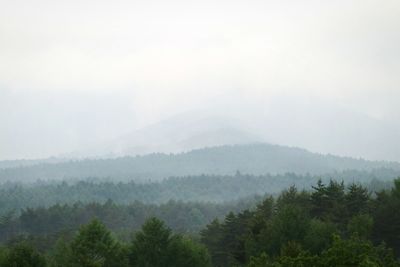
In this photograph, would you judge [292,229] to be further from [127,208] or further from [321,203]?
[127,208]

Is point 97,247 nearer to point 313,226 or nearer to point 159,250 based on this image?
point 159,250

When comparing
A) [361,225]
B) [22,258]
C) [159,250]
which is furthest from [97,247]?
[361,225]

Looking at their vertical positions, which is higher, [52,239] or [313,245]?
[313,245]

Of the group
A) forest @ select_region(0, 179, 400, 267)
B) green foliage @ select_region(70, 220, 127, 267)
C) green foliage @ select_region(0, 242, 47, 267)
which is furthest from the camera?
green foliage @ select_region(70, 220, 127, 267)

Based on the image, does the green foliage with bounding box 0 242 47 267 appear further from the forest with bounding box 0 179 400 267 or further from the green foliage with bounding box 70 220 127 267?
the green foliage with bounding box 70 220 127 267

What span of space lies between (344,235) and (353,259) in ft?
85.6

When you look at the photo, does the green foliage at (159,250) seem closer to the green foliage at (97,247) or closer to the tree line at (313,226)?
the green foliage at (97,247)

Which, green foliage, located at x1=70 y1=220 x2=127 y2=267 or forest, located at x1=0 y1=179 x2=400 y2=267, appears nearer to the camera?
forest, located at x1=0 y1=179 x2=400 y2=267

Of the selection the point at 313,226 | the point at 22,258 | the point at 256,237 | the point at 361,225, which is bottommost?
the point at 22,258

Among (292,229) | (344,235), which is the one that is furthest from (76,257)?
(344,235)

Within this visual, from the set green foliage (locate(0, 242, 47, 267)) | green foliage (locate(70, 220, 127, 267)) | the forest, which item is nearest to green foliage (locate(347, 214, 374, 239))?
the forest

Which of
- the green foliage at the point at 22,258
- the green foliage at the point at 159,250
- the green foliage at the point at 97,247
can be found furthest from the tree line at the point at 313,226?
the green foliage at the point at 22,258

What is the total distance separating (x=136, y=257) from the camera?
45062 mm

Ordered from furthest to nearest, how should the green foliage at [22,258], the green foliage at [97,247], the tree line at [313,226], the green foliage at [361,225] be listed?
the green foliage at [361,225]
the tree line at [313,226]
the green foliage at [97,247]
the green foliage at [22,258]
